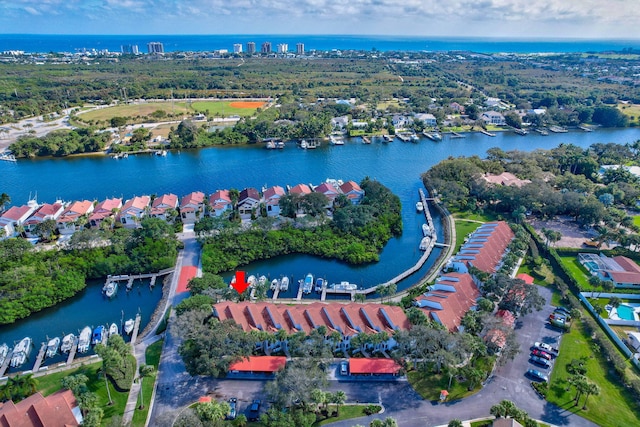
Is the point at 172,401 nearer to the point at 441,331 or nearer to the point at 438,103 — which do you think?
the point at 441,331

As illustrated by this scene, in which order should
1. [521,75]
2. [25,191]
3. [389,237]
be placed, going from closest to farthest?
[389,237] → [25,191] → [521,75]

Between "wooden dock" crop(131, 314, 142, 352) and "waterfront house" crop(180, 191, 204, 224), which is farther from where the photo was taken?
"waterfront house" crop(180, 191, 204, 224)

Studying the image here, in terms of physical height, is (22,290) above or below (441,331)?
below

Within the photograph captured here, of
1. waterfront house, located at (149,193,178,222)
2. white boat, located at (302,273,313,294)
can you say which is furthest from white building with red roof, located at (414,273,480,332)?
waterfront house, located at (149,193,178,222)

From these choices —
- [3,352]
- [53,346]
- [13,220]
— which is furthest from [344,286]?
[13,220]

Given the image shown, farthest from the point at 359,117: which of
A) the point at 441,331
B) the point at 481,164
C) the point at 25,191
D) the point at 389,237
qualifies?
the point at 441,331

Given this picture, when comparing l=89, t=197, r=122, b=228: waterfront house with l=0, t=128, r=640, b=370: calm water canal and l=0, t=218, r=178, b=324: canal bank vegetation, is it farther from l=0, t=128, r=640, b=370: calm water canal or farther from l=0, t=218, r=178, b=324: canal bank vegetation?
l=0, t=128, r=640, b=370: calm water canal
